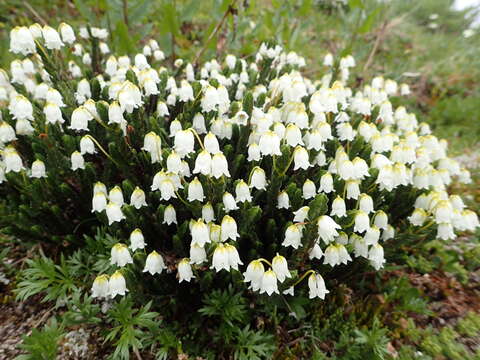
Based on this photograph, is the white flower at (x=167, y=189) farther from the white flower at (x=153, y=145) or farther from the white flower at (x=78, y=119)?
the white flower at (x=78, y=119)

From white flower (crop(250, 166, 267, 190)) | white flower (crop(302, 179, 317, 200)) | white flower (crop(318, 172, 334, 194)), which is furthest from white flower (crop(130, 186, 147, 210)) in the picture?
white flower (crop(318, 172, 334, 194))

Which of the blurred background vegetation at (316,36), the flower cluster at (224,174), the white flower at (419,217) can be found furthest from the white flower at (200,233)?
the blurred background vegetation at (316,36)

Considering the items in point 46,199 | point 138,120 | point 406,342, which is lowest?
point 406,342

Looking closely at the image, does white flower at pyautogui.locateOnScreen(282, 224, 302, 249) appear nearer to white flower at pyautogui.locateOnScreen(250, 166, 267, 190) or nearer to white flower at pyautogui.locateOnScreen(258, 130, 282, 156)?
white flower at pyautogui.locateOnScreen(250, 166, 267, 190)

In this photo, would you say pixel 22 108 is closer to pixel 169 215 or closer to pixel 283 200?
pixel 169 215

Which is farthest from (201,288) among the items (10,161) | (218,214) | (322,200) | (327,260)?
(10,161)

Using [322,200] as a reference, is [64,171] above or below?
below

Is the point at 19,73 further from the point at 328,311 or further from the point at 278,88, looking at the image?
the point at 328,311
